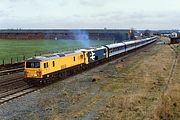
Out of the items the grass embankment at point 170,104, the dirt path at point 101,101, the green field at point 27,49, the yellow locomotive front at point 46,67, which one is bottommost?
the dirt path at point 101,101

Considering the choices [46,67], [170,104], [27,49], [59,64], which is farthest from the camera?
[27,49]

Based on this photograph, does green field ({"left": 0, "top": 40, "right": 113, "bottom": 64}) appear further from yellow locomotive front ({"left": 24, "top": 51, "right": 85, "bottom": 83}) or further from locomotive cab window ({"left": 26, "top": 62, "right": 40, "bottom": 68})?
locomotive cab window ({"left": 26, "top": 62, "right": 40, "bottom": 68})

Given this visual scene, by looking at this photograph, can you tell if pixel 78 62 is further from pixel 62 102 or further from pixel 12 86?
pixel 62 102

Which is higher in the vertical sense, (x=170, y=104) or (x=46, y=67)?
(x=46, y=67)

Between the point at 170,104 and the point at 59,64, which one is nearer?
the point at 170,104

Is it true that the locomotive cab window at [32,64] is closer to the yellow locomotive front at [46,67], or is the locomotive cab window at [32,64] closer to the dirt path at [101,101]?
the yellow locomotive front at [46,67]

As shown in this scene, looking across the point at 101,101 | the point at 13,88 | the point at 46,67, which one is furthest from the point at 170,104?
the point at 13,88

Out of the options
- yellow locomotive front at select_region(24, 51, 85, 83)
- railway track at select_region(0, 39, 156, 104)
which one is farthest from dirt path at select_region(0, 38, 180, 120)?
yellow locomotive front at select_region(24, 51, 85, 83)

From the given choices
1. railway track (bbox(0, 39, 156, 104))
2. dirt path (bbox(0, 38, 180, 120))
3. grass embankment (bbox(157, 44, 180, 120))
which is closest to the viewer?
grass embankment (bbox(157, 44, 180, 120))

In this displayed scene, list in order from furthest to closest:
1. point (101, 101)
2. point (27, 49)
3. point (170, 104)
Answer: point (27, 49) → point (101, 101) → point (170, 104)

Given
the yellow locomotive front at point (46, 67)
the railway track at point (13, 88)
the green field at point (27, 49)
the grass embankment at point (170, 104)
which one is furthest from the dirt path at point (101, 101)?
the green field at point (27, 49)

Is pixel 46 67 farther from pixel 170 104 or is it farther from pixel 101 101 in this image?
pixel 170 104

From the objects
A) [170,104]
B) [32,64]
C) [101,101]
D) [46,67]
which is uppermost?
[32,64]

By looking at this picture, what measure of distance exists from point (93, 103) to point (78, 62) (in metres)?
16.7
